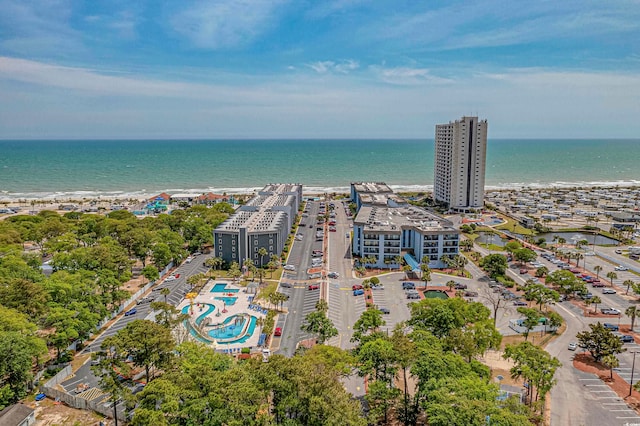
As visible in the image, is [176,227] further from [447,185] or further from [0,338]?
[447,185]

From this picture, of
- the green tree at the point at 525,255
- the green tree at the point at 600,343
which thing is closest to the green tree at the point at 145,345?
the green tree at the point at 600,343

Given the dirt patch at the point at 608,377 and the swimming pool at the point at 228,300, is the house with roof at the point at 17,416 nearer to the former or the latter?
the swimming pool at the point at 228,300

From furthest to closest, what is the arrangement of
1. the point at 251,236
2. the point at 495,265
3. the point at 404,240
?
the point at 404,240 → the point at 251,236 → the point at 495,265

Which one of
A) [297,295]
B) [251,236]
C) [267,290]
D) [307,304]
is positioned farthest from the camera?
[251,236]

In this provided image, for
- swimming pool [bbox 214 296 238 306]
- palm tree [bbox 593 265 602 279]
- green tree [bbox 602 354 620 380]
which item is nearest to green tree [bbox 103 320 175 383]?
swimming pool [bbox 214 296 238 306]

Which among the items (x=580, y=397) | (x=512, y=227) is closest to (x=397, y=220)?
(x=512, y=227)

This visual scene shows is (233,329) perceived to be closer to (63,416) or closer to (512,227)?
(63,416)
